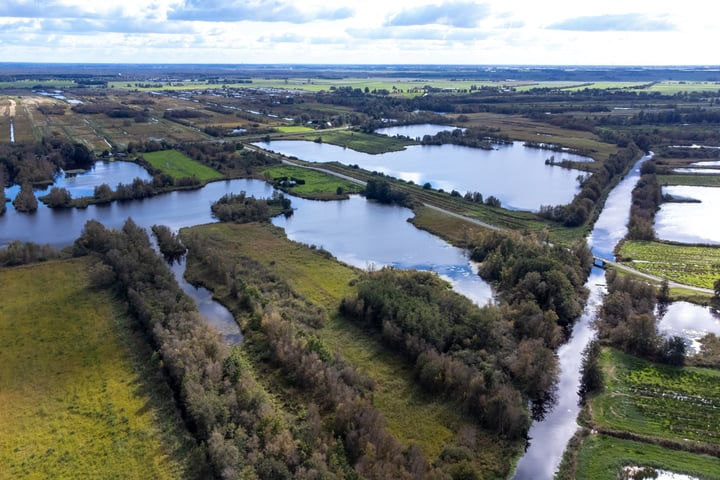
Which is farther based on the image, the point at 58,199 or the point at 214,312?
the point at 58,199

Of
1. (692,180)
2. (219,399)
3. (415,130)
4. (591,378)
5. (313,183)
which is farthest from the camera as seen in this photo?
(415,130)

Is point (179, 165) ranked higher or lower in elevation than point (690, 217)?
higher

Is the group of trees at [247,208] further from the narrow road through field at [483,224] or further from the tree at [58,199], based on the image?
the tree at [58,199]

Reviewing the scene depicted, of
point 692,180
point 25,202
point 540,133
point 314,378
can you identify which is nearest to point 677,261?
point 692,180

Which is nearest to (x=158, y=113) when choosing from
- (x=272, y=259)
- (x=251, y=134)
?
(x=251, y=134)

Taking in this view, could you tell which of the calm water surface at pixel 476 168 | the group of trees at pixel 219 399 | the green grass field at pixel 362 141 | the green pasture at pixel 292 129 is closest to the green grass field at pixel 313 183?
the calm water surface at pixel 476 168

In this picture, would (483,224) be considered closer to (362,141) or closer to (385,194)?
(385,194)
